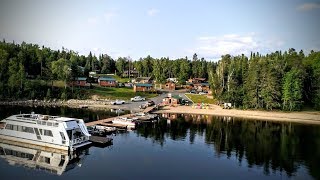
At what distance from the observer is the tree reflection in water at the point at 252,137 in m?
48.1

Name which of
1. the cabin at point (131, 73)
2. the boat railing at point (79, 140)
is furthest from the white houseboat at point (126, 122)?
the cabin at point (131, 73)

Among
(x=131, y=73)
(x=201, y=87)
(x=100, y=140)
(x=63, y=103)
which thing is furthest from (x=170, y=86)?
(x=100, y=140)

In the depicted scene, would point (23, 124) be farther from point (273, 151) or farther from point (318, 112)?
point (318, 112)

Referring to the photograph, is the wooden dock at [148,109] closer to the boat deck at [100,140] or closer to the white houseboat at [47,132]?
the boat deck at [100,140]

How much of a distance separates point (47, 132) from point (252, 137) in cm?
3904

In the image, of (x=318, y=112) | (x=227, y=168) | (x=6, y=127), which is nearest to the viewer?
(x=227, y=168)

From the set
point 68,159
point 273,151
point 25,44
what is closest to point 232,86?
point 273,151

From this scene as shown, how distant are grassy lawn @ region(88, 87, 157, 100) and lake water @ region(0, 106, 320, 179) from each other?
33.8 meters

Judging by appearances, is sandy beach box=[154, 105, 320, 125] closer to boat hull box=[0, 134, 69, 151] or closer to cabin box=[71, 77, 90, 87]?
cabin box=[71, 77, 90, 87]

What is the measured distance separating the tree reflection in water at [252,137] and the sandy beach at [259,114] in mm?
5018

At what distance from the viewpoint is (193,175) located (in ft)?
134

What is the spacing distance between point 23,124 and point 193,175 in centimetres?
2882

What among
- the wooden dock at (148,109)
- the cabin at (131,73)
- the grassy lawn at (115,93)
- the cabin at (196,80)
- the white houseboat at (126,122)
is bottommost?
the white houseboat at (126,122)

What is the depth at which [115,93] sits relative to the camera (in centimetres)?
11406
